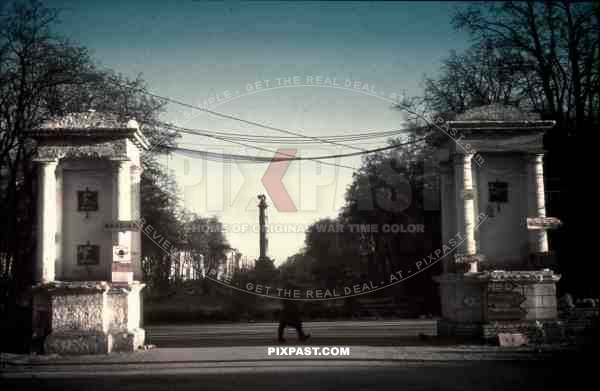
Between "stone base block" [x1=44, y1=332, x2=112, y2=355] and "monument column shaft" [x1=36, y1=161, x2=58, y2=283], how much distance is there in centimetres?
137

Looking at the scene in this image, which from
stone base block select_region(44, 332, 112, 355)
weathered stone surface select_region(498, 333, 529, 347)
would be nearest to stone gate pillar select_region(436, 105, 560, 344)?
weathered stone surface select_region(498, 333, 529, 347)

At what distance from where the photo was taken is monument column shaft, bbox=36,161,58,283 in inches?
585

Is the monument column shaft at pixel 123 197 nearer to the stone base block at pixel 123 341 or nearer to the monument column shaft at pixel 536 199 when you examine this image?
the stone base block at pixel 123 341

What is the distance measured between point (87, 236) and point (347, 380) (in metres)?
7.79

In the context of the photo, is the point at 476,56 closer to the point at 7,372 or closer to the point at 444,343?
the point at 444,343

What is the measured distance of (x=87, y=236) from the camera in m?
15.6

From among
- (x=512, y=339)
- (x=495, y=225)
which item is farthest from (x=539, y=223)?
(x=512, y=339)

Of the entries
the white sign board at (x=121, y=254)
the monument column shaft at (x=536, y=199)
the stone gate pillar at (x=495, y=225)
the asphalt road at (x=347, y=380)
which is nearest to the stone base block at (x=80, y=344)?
the white sign board at (x=121, y=254)

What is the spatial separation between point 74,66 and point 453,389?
641 inches

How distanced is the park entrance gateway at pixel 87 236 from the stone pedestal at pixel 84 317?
22 mm

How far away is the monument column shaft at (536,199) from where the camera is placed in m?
15.5

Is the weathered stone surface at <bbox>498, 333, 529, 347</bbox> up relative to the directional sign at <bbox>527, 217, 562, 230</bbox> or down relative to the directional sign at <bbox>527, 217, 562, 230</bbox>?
down

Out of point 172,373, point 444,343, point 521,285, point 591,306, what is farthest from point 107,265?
point 591,306

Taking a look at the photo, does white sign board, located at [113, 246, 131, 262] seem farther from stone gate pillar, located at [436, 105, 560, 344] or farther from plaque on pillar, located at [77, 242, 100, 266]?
stone gate pillar, located at [436, 105, 560, 344]
